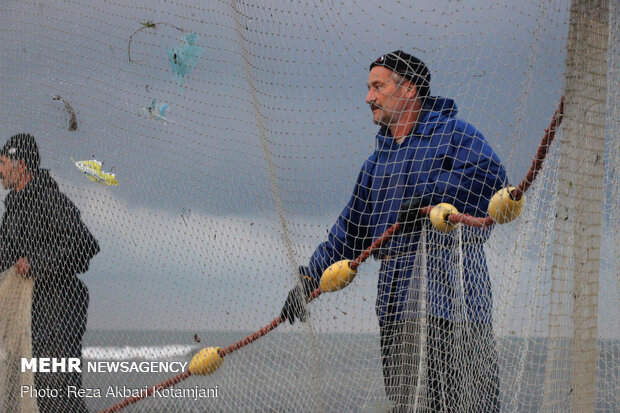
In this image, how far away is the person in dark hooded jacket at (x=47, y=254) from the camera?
13.5ft

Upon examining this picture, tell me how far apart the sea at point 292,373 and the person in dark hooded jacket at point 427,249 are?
149 millimetres

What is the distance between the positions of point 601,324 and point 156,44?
2514mm

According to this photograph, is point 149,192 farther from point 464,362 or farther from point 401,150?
point 464,362

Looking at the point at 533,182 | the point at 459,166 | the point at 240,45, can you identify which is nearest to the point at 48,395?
the point at 240,45

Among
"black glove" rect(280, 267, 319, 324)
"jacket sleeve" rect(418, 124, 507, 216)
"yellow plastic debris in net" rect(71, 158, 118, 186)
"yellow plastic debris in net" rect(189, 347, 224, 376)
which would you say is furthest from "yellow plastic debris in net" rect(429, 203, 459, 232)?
"yellow plastic debris in net" rect(71, 158, 118, 186)

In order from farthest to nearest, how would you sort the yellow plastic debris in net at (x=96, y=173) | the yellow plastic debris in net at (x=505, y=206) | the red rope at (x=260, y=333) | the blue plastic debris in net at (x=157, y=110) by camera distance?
1. the yellow plastic debris in net at (x=96, y=173)
2. the blue plastic debris in net at (x=157, y=110)
3. the red rope at (x=260, y=333)
4. the yellow plastic debris in net at (x=505, y=206)

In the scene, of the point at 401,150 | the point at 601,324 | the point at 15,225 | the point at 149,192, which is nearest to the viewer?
the point at 601,324

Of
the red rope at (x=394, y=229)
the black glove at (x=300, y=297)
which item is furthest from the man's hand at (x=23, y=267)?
the black glove at (x=300, y=297)

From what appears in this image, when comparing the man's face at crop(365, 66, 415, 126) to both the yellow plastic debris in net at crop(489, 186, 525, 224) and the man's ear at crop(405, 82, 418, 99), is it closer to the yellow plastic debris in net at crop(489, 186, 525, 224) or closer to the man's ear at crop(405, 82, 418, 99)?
the man's ear at crop(405, 82, 418, 99)

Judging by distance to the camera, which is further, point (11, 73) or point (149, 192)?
point (11, 73)

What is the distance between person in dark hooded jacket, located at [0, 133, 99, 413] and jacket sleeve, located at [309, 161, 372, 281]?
1.51m

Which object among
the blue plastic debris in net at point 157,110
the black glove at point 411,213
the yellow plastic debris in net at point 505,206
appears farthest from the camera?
the blue plastic debris in net at point 157,110

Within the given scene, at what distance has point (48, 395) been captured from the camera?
410 centimetres

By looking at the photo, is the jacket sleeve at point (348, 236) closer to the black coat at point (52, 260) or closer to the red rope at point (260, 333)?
the red rope at point (260, 333)
